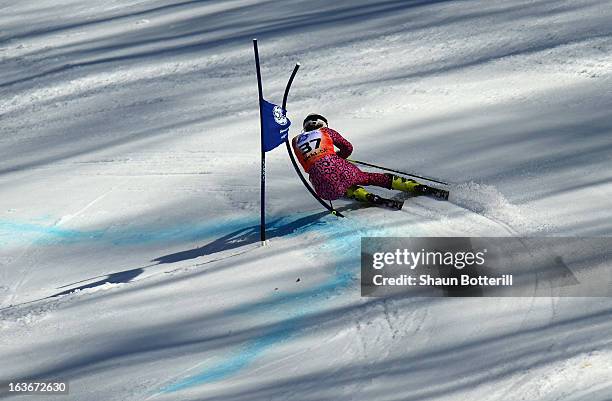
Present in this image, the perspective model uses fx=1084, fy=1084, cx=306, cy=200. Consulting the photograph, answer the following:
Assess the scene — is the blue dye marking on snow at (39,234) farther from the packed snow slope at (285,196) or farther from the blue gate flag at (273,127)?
the blue gate flag at (273,127)

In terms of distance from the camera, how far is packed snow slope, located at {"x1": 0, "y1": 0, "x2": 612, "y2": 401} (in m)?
6.88

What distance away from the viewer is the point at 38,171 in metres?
11.7

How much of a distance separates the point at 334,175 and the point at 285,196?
0.95 m

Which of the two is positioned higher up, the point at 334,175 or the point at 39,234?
the point at 334,175

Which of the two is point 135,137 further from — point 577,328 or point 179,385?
point 577,328

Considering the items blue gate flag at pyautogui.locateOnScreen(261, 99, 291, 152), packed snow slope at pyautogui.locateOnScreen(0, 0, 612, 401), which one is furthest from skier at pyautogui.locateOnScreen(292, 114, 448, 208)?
blue gate flag at pyautogui.locateOnScreen(261, 99, 291, 152)

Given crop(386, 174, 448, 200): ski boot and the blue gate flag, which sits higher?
the blue gate flag

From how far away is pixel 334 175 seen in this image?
8867 mm

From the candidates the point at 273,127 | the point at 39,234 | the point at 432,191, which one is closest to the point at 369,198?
the point at 432,191

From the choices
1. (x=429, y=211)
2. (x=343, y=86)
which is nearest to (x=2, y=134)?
(x=343, y=86)

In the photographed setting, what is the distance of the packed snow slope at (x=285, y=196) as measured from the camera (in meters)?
6.88

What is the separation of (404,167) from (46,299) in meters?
3.39

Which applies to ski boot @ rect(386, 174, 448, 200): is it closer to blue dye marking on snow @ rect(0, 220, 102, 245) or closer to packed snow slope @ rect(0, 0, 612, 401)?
packed snow slope @ rect(0, 0, 612, 401)

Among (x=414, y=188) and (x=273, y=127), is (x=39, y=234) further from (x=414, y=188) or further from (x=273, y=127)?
(x=414, y=188)
